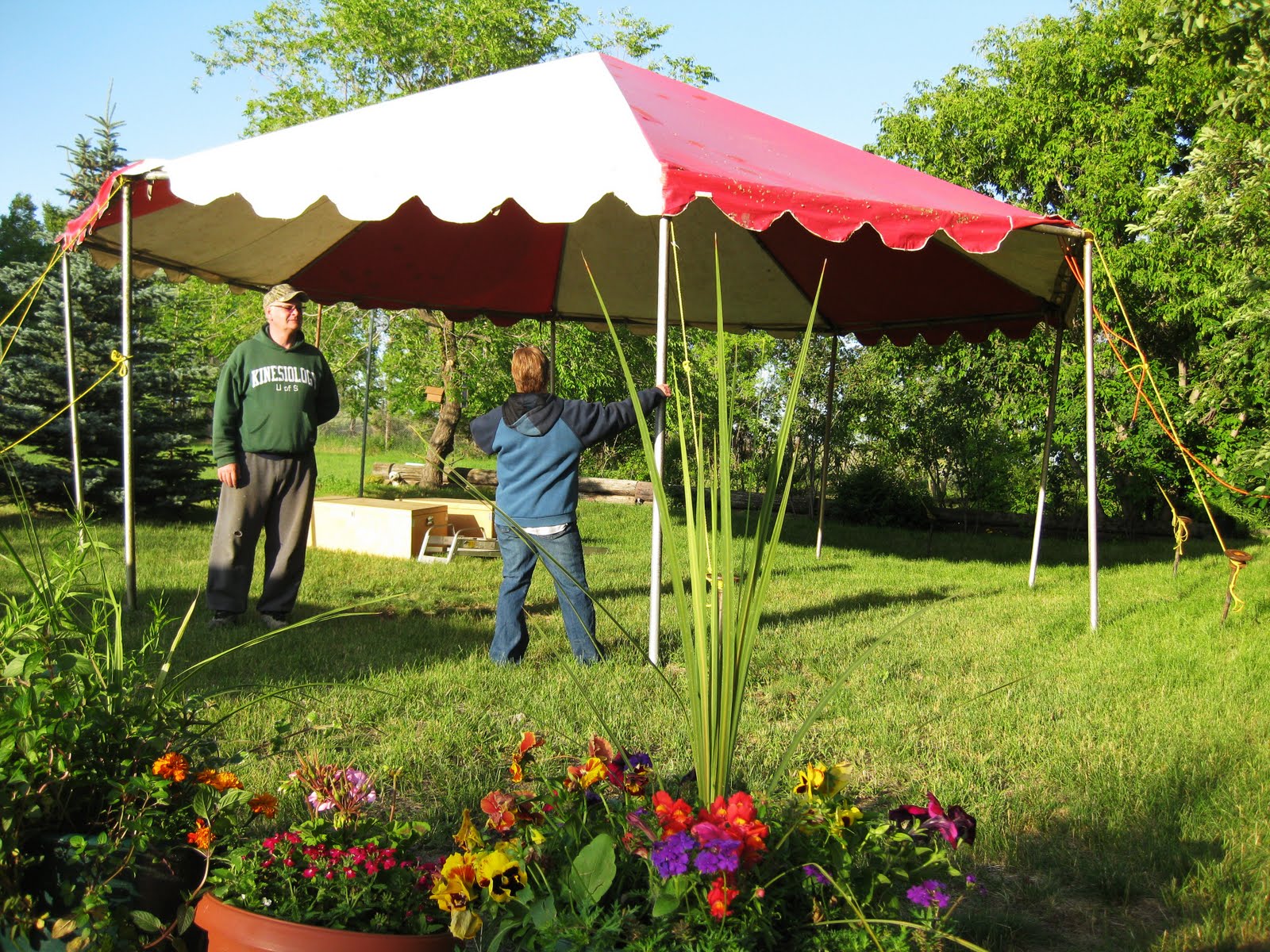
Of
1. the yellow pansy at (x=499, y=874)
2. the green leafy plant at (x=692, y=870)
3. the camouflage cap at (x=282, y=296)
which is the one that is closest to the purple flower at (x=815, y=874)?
the green leafy plant at (x=692, y=870)

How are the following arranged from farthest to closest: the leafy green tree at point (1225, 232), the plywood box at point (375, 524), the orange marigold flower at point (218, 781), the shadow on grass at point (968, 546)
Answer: the shadow on grass at point (968, 546), the leafy green tree at point (1225, 232), the plywood box at point (375, 524), the orange marigold flower at point (218, 781)

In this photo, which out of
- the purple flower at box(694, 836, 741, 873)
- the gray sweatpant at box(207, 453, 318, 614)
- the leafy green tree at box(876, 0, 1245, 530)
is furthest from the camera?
the leafy green tree at box(876, 0, 1245, 530)

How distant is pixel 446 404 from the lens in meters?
16.6

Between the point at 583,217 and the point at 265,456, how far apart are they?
9.18ft

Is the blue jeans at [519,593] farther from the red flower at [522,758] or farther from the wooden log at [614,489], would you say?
the wooden log at [614,489]

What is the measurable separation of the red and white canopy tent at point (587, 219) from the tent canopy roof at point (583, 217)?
17 millimetres

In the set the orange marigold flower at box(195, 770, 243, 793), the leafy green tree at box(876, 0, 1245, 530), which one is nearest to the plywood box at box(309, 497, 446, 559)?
the orange marigold flower at box(195, 770, 243, 793)

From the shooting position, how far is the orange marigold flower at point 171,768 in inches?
75.7

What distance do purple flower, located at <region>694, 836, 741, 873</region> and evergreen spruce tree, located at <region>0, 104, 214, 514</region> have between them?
33.9 feet

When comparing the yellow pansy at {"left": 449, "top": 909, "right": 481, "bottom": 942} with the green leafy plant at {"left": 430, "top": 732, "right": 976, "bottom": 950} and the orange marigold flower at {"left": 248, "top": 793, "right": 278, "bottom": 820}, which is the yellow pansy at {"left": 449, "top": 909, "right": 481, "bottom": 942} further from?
the orange marigold flower at {"left": 248, "top": 793, "right": 278, "bottom": 820}

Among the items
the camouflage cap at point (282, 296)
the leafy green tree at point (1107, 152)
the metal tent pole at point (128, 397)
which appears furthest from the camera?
the leafy green tree at point (1107, 152)

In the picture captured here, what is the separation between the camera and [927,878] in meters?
1.92

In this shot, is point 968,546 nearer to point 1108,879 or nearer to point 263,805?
point 1108,879

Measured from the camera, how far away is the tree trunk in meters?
15.8
